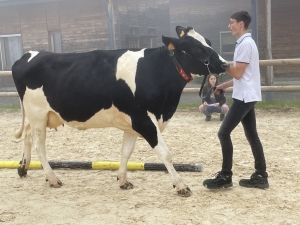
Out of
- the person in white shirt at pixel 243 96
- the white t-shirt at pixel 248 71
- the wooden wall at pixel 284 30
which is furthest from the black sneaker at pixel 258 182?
the wooden wall at pixel 284 30

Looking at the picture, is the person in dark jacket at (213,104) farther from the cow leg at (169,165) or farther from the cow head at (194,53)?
the cow leg at (169,165)

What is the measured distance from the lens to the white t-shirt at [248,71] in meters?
3.89

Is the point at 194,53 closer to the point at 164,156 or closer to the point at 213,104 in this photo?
the point at 164,156

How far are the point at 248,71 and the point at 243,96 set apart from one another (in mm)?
260

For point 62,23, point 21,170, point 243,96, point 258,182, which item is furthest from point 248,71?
point 62,23

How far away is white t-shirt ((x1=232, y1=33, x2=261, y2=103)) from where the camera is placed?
12.8ft

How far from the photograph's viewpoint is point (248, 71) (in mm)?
3979

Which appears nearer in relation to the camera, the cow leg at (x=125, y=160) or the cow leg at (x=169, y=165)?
the cow leg at (x=169, y=165)

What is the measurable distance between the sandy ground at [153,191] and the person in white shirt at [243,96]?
138mm

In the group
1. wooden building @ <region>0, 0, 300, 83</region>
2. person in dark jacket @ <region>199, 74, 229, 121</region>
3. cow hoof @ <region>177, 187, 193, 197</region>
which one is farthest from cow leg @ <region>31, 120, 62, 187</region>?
wooden building @ <region>0, 0, 300, 83</region>

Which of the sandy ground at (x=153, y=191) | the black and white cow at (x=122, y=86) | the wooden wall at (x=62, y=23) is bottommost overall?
the sandy ground at (x=153, y=191)

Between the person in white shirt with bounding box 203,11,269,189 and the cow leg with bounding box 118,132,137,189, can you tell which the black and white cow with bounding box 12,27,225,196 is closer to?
the cow leg with bounding box 118,132,137,189

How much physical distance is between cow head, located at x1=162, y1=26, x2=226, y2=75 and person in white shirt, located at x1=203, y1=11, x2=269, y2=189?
156 mm

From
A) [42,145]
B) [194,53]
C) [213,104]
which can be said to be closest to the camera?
[194,53]
